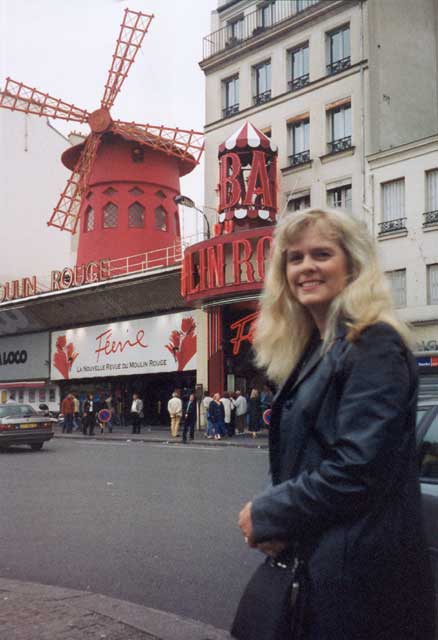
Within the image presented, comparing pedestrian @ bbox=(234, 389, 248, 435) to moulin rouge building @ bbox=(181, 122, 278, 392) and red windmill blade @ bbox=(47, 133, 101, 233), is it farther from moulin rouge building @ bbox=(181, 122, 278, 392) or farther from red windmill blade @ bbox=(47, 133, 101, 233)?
red windmill blade @ bbox=(47, 133, 101, 233)

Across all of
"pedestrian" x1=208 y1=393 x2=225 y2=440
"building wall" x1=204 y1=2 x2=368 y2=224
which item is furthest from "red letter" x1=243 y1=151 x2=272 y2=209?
"pedestrian" x1=208 y1=393 x2=225 y2=440

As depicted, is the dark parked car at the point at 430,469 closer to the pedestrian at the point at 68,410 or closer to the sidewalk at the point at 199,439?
the sidewalk at the point at 199,439

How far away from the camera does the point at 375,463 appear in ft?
5.57

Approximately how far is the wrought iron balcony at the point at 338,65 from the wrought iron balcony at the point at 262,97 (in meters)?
2.52

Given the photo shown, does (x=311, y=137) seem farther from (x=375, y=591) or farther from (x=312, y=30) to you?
(x=375, y=591)

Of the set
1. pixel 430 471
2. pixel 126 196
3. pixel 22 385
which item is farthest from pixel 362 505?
pixel 22 385

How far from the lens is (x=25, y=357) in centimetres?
3450

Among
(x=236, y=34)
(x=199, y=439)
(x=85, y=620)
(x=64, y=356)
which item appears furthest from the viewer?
(x=64, y=356)

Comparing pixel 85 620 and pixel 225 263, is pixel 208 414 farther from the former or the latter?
pixel 85 620

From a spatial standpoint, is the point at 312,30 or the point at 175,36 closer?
the point at 175,36

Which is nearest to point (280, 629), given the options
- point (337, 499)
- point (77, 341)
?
point (337, 499)

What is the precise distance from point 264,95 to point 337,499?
24.5 meters

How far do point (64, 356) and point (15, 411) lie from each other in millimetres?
13874

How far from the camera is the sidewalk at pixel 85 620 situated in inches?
156
